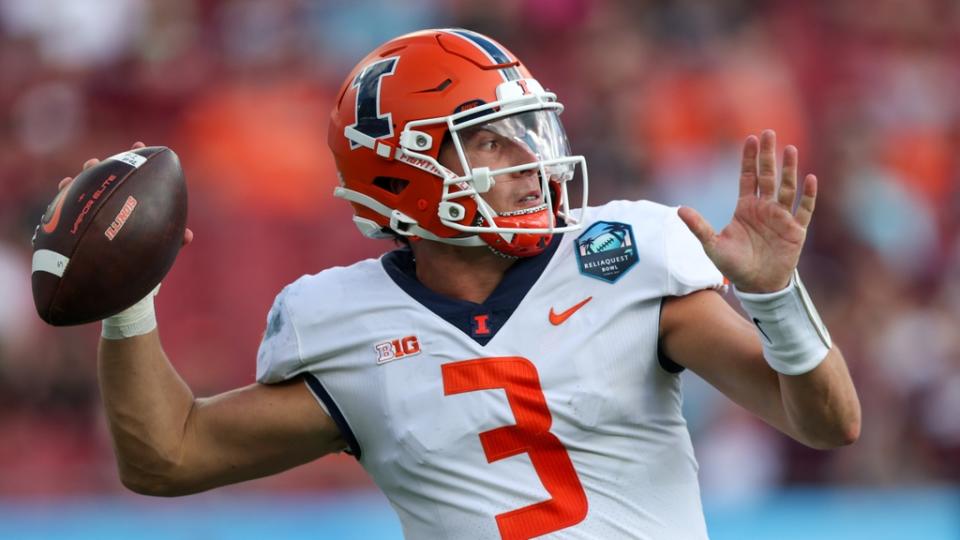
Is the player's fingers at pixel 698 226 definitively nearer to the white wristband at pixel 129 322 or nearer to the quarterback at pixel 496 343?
the quarterback at pixel 496 343

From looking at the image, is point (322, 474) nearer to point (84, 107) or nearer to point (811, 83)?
point (84, 107)

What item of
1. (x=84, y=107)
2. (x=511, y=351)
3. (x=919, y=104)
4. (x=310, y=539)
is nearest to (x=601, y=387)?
(x=511, y=351)

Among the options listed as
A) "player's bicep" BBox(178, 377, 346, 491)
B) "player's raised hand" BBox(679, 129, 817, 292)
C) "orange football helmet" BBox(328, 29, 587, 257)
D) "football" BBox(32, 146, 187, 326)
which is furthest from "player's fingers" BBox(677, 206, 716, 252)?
"football" BBox(32, 146, 187, 326)

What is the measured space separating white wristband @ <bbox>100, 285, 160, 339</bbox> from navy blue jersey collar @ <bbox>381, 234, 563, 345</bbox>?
0.49 meters

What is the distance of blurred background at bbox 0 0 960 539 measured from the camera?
6.13 m

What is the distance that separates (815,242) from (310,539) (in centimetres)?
301

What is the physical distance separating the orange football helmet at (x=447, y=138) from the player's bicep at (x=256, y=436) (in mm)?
407

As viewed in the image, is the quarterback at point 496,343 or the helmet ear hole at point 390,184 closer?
the quarterback at point 496,343

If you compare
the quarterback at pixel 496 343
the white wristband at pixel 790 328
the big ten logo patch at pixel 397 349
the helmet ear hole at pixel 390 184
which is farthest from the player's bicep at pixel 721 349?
the helmet ear hole at pixel 390 184

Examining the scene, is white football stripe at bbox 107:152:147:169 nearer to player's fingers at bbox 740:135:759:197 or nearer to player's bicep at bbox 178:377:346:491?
player's bicep at bbox 178:377:346:491

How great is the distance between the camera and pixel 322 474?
5.96 meters

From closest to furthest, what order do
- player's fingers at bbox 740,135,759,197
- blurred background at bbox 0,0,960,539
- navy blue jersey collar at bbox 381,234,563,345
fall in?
player's fingers at bbox 740,135,759,197 → navy blue jersey collar at bbox 381,234,563,345 → blurred background at bbox 0,0,960,539

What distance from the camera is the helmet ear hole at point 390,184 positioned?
117 inches

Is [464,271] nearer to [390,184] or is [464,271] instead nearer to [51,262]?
[390,184]
